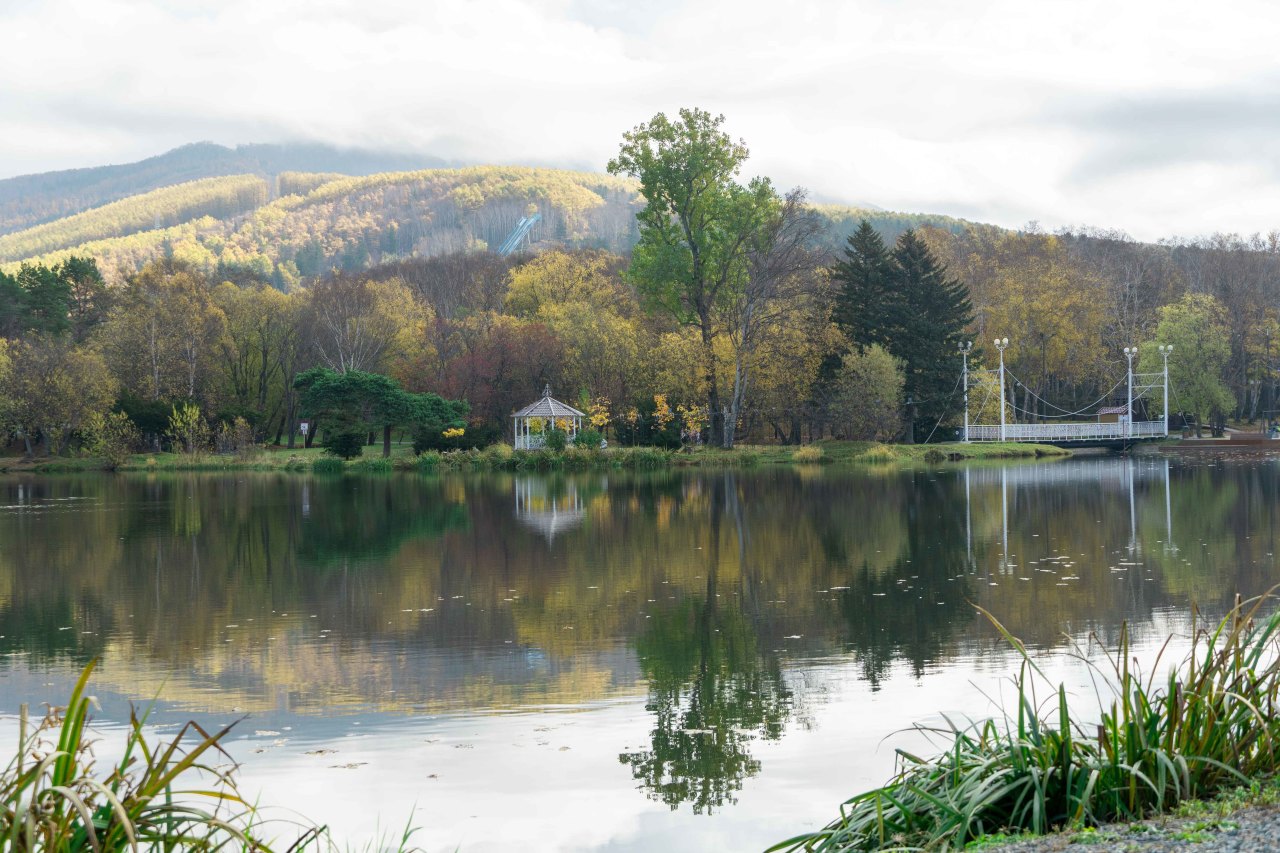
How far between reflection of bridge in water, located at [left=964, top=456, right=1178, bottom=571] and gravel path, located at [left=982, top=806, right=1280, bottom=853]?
11.0 meters

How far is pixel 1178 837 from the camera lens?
423 centimetres

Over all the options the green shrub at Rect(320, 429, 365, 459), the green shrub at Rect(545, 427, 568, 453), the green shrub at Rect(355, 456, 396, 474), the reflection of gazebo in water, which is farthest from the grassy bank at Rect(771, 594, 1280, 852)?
the green shrub at Rect(320, 429, 365, 459)

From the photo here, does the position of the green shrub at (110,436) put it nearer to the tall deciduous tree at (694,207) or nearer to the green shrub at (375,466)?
the green shrub at (375,466)

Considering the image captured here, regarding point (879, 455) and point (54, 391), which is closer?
point (879, 455)

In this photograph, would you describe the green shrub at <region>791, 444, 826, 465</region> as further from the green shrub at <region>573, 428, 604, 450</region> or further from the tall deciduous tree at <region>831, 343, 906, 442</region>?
the green shrub at <region>573, 428, 604, 450</region>

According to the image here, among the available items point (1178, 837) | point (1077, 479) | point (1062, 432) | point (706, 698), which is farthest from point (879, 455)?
point (1178, 837)

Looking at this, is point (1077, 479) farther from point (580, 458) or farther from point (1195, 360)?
point (1195, 360)

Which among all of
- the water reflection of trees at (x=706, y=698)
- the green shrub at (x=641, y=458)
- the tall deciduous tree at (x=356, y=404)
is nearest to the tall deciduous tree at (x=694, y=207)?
the green shrub at (x=641, y=458)

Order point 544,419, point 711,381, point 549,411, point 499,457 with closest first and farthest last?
1. point 499,457
2. point 711,381
3. point 549,411
4. point 544,419

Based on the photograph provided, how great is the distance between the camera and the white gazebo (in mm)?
50688

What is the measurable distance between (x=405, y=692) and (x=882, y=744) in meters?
3.78

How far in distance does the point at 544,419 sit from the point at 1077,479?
2465cm

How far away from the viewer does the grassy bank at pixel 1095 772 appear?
4.68 metres

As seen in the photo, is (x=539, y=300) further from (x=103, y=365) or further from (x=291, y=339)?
(x=103, y=365)
